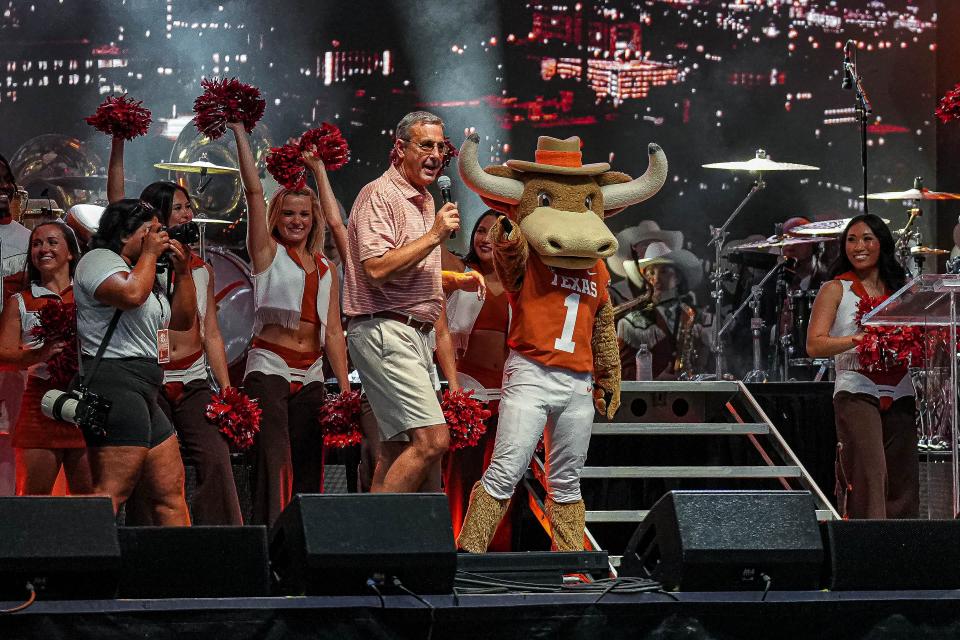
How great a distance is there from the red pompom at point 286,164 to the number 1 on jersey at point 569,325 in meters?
1.46

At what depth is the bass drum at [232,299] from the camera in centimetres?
820

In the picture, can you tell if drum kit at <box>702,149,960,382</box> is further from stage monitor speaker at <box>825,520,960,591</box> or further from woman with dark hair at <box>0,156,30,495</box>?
stage monitor speaker at <box>825,520,960,591</box>

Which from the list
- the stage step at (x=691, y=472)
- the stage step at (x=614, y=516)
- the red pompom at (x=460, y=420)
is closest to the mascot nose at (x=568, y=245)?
the red pompom at (x=460, y=420)

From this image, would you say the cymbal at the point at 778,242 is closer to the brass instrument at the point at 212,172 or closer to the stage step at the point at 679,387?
the stage step at the point at 679,387

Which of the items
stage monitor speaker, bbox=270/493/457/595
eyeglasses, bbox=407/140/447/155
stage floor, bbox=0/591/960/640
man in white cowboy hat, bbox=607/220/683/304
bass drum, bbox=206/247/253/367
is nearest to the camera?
stage floor, bbox=0/591/960/640

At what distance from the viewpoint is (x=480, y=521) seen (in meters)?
4.49

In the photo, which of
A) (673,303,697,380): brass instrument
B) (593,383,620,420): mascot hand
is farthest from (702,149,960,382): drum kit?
(593,383,620,420): mascot hand

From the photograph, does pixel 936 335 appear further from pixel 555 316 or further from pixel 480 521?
pixel 480 521

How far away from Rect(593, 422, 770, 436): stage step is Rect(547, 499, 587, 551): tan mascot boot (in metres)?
1.53

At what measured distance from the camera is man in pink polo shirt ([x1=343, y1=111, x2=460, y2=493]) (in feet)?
14.6

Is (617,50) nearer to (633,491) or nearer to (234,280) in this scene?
(234,280)

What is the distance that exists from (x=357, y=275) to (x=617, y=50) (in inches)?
274

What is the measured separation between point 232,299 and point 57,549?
16.9 ft

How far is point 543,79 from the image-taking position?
10875 millimetres
